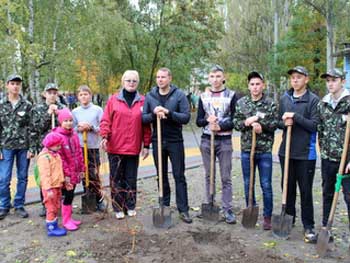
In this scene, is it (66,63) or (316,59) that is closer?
(66,63)

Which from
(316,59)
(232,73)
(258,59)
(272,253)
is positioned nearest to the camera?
(272,253)

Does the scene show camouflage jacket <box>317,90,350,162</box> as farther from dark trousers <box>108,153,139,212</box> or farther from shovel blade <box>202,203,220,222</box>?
dark trousers <box>108,153,139,212</box>

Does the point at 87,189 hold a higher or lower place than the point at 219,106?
lower

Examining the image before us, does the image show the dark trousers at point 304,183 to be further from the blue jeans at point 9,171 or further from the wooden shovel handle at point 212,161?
the blue jeans at point 9,171

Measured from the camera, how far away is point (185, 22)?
19.8m

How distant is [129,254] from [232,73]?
30.4 m

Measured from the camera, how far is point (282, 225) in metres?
4.62

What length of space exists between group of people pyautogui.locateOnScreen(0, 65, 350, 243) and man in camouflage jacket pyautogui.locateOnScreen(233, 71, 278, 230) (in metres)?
0.01

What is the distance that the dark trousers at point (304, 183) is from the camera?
4463 millimetres

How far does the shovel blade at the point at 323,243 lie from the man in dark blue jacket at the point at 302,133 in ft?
0.98

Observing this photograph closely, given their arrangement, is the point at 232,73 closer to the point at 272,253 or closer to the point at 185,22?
the point at 185,22

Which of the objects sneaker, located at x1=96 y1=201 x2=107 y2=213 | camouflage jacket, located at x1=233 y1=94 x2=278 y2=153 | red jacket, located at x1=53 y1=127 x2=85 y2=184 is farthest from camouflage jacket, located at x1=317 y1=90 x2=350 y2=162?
sneaker, located at x1=96 y1=201 x2=107 y2=213

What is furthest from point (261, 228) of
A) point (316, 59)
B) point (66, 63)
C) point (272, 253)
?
point (316, 59)

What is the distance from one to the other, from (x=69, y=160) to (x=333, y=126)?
9.82 ft
